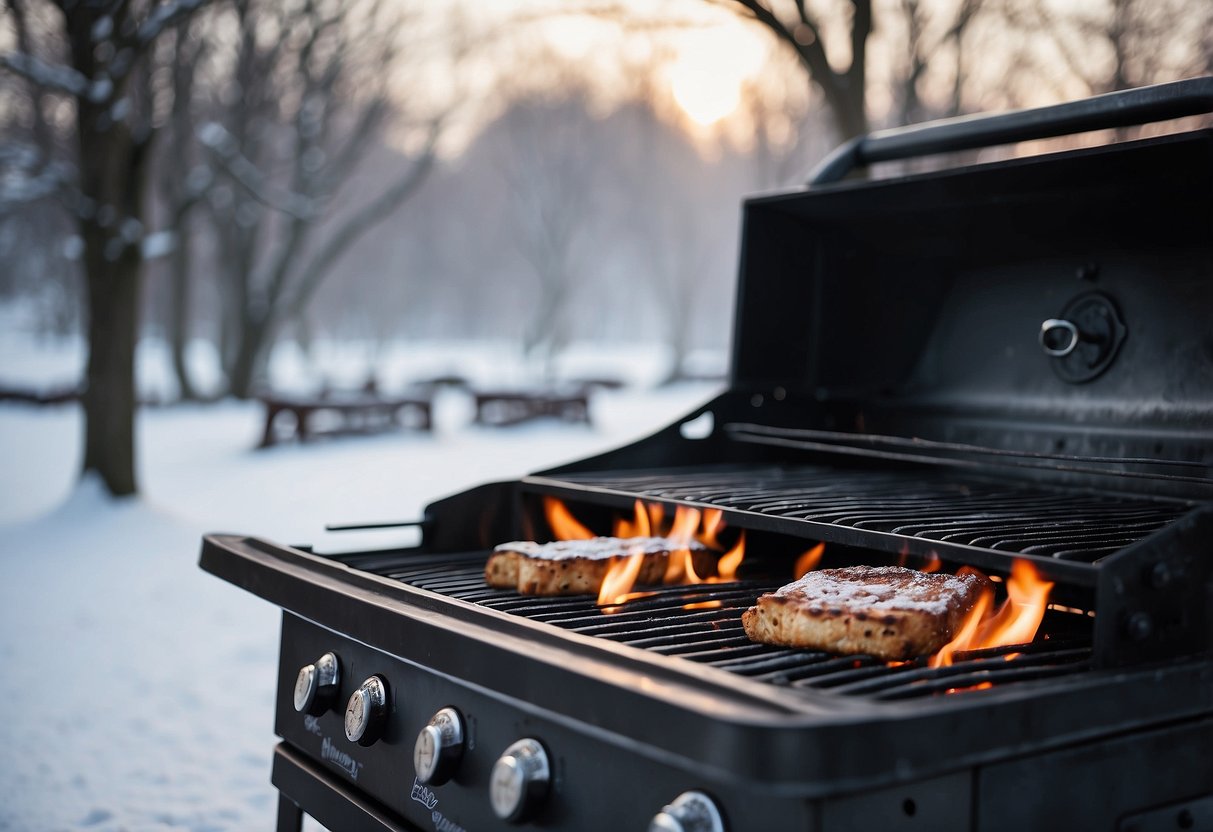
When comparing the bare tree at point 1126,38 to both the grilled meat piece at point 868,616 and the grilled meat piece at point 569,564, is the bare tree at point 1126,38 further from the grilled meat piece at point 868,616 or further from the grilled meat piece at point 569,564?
the grilled meat piece at point 868,616

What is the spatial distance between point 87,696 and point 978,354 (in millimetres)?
4280

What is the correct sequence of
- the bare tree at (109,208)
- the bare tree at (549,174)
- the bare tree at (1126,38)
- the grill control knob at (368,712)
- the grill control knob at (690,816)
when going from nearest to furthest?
the grill control knob at (690,816)
the grill control knob at (368,712)
the bare tree at (1126,38)
the bare tree at (109,208)
the bare tree at (549,174)

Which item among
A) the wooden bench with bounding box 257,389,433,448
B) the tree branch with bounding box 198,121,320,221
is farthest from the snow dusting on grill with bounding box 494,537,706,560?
the wooden bench with bounding box 257,389,433,448

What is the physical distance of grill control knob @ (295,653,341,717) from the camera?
2277 mm

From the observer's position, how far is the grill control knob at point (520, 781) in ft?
5.59

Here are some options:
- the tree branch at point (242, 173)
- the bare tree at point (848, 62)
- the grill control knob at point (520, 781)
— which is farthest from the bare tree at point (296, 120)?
the grill control knob at point (520, 781)

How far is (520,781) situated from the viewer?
5.59 feet

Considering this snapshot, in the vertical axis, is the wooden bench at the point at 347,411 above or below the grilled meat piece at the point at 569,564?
below

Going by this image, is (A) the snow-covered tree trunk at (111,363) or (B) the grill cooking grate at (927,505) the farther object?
(A) the snow-covered tree trunk at (111,363)

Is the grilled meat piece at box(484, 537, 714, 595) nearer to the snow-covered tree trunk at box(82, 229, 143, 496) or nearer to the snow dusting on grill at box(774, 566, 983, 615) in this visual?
the snow dusting on grill at box(774, 566, 983, 615)

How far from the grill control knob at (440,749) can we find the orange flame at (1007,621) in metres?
0.83

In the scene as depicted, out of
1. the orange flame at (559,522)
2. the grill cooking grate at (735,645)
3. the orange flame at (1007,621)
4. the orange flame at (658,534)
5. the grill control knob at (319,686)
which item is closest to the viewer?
the grill cooking grate at (735,645)

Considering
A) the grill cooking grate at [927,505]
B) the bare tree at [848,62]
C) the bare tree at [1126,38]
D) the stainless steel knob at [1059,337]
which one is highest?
the bare tree at [1126,38]

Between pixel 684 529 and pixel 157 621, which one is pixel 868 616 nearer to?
pixel 684 529
